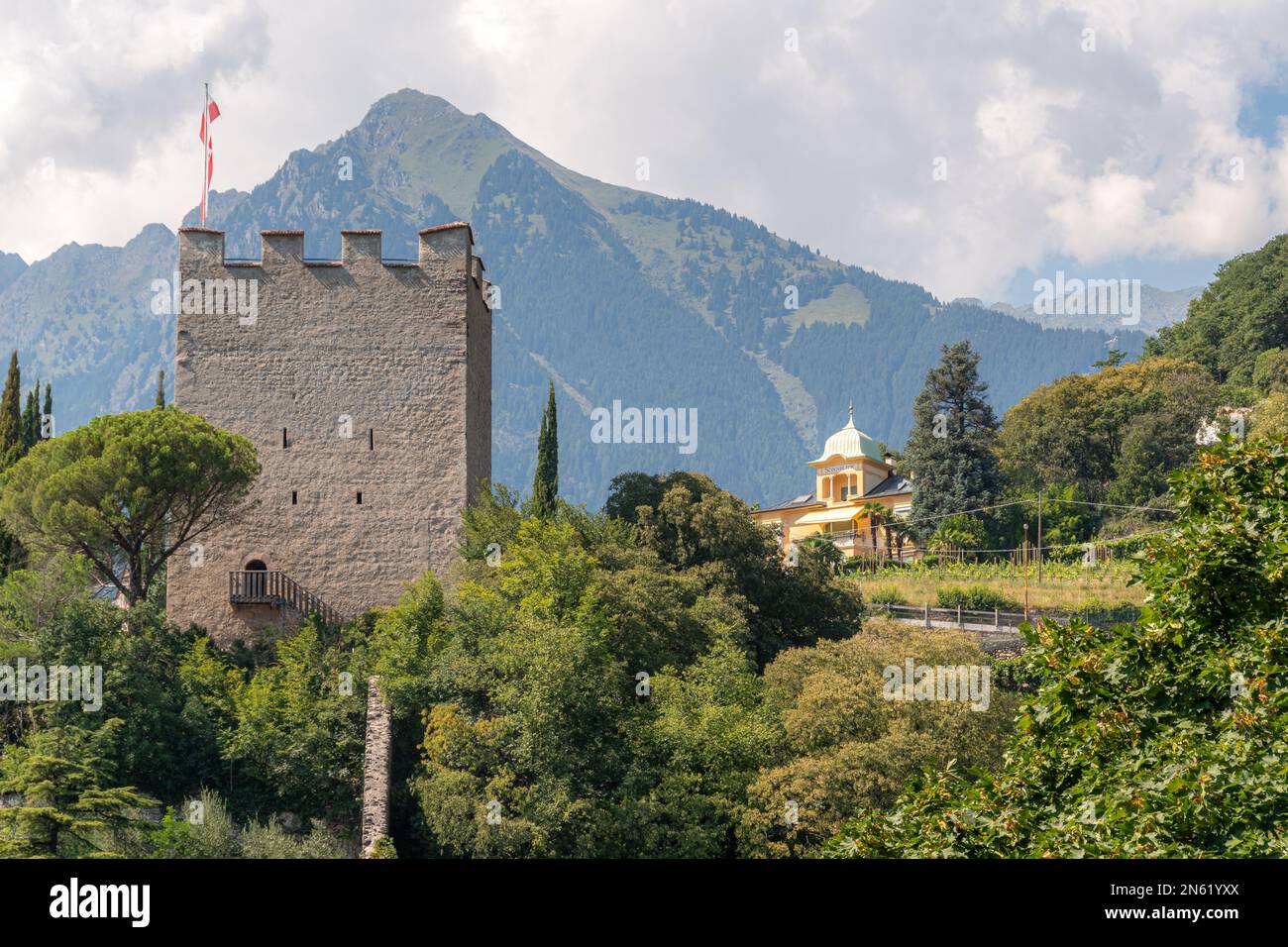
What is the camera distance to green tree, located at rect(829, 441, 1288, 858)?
9930 millimetres

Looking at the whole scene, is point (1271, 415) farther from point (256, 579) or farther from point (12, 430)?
point (12, 430)

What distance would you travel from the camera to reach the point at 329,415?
33.2 m

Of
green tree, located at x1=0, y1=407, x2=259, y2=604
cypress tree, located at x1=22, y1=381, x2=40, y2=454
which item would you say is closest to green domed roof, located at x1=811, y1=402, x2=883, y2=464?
cypress tree, located at x1=22, y1=381, x2=40, y2=454

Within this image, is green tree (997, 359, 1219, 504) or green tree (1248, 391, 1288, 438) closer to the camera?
green tree (1248, 391, 1288, 438)

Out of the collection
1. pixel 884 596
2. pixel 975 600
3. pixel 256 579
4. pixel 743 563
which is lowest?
pixel 975 600

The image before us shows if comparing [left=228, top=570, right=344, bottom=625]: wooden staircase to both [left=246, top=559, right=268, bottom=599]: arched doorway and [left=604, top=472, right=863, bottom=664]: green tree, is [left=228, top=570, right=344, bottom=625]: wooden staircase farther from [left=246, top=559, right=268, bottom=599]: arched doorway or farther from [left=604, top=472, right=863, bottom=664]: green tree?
[left=604, top=472, right=863, bottom=664]: green tree

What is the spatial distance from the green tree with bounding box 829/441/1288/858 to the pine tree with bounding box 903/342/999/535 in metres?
44.3

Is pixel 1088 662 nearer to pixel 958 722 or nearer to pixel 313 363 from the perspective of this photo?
pixel 958 722

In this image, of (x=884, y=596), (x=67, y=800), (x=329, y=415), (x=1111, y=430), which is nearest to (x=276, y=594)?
(x=329, y=415)

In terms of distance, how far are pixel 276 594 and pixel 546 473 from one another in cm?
804

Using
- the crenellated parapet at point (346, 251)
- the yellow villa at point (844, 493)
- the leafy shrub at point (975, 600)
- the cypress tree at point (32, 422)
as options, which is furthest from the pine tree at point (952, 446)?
the cypress tree at point (32, 422)

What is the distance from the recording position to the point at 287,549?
3294cm
